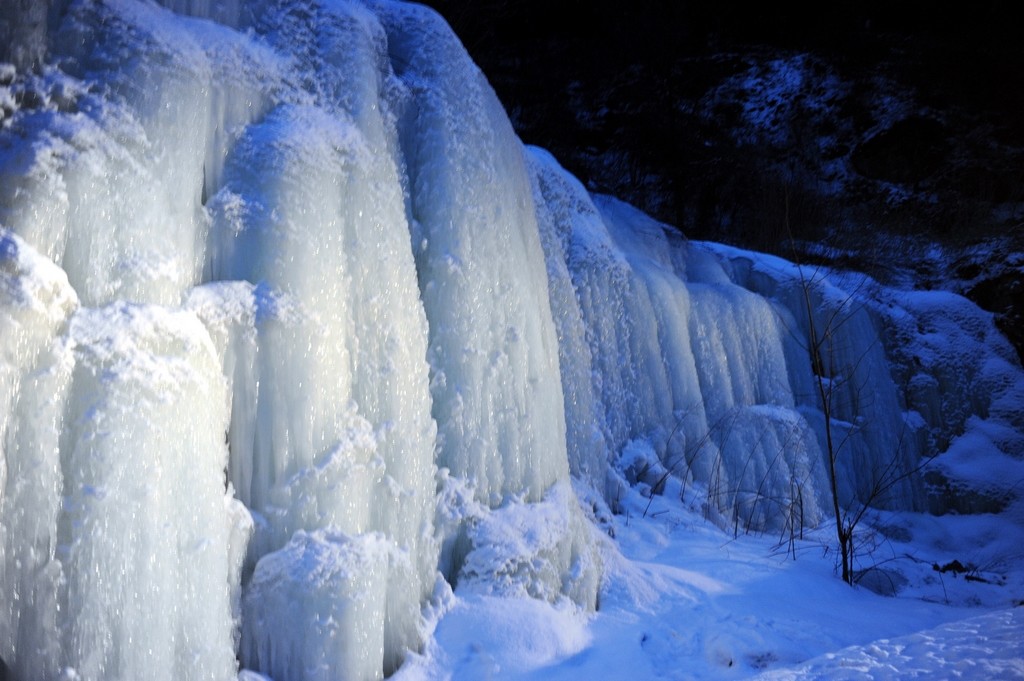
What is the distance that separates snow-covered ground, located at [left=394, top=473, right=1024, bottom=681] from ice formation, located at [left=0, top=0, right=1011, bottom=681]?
204 millimetres

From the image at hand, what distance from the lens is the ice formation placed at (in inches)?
83.2

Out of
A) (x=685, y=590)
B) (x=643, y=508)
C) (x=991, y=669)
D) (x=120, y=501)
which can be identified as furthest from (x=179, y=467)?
(x=643, y=508)

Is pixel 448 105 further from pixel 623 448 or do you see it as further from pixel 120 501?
pixel 623 448

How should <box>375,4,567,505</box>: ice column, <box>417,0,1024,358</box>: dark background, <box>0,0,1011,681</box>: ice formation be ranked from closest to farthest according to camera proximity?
<box>0,0,1011,681</box>: ice formation < <box>375,4,567,505</box>: ice column < <box>417,0,1024,358</box>: dark background

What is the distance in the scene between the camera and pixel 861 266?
13008 mm

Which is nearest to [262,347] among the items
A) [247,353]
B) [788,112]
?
[247,353]

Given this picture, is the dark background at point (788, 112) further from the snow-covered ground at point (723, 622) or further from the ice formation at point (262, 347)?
the ice formation at point (262, 347)

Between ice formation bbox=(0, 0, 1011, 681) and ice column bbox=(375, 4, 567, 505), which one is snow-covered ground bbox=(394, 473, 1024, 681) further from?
ice column bbox=(375, 4, 567, 505)

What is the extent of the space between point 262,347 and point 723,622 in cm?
253

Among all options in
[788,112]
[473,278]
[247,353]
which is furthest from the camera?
[788,112]

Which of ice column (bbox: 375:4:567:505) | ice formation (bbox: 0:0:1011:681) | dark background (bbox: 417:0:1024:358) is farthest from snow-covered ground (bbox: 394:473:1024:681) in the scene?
dark background (bbox: 417:0:1024:358)

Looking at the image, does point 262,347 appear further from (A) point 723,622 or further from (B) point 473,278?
(A) point 723,622

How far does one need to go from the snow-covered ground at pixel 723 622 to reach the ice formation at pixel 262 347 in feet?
0.67

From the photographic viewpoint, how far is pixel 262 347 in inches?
107
